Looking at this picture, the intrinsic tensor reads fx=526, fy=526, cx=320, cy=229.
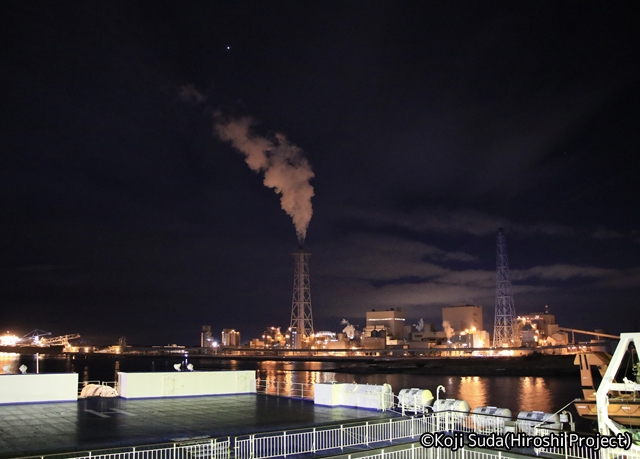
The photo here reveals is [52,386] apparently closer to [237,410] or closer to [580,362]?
[237,410]

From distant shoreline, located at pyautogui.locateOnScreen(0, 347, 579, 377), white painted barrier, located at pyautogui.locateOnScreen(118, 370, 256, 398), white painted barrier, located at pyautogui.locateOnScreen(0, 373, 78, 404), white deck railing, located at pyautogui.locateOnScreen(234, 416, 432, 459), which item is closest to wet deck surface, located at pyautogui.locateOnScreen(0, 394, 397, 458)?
white painted barrier, located at pyautogui.locateOnScreen(0, 373, 78, 404)

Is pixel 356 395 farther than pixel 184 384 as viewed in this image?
No

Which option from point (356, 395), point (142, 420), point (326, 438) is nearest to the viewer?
point (326, 438)

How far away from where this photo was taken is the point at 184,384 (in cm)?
3000

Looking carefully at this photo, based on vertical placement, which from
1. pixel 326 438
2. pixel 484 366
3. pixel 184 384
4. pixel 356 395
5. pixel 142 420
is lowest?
pixel 484 366

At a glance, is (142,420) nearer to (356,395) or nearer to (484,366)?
(356,395)

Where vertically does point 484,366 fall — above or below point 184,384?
below

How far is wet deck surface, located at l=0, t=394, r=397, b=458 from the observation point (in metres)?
16.8

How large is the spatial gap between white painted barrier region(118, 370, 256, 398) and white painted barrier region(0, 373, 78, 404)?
2729 millimetres

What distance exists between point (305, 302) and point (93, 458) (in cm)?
18667

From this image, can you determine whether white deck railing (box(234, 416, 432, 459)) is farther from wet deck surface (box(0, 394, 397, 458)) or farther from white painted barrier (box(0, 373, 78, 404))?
white painted barrier (box(0, 373, 78, 404))

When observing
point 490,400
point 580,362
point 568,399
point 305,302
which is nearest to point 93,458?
point 580,362

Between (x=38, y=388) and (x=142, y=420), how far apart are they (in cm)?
926

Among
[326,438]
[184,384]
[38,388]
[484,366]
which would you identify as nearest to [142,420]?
[326,438]
